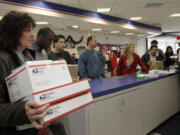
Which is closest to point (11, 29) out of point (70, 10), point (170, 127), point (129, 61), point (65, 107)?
point (65, 107)

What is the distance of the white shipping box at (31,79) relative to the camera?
2.10 ft

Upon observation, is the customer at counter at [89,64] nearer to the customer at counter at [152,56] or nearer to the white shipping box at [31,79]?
the customer at counter at [152,56]

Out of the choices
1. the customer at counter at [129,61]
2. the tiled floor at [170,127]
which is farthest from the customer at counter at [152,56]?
the tiled floor at [170,127]

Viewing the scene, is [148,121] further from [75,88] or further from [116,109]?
[75,88]

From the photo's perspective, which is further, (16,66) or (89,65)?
(89,65)

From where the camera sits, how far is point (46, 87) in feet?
2.21

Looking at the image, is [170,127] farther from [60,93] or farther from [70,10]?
[70,10]

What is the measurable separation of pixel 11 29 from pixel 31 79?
291 mm

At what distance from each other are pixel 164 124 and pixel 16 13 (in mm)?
2777

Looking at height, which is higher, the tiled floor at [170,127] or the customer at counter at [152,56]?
the customer at counter at [152,56]

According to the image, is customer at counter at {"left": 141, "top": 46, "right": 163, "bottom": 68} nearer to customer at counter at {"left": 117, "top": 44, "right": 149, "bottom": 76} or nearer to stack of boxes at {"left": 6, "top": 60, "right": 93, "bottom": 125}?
customer at counter at {"left": 117, "top": 44, "right": 149, "bottom": 76}

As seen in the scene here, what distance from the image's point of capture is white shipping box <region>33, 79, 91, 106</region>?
62cm

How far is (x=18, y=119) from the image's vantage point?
0.61 metres

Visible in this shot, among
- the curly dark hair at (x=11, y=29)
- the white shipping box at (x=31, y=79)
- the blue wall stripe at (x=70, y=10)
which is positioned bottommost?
the white shipping box at (x=31, y=79)
